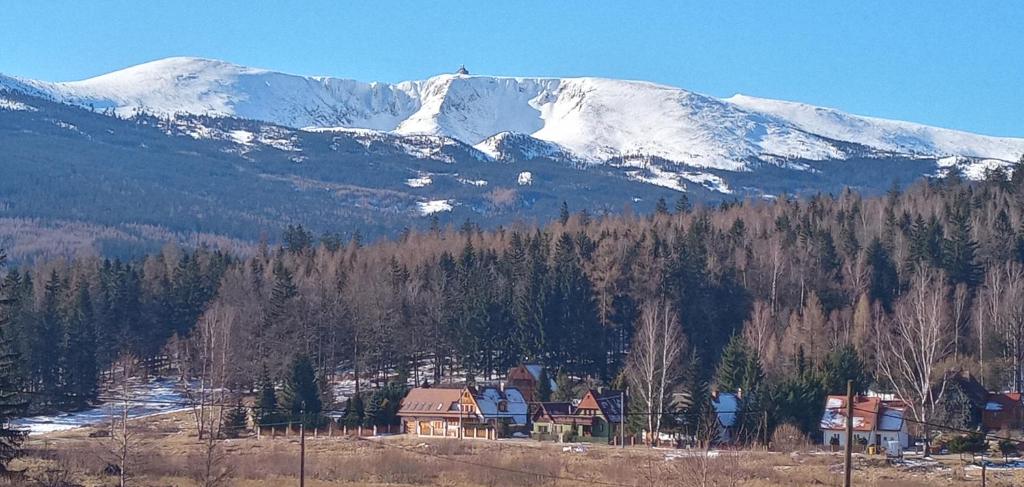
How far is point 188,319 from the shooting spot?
8700cm

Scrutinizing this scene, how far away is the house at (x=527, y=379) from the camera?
71.9 m

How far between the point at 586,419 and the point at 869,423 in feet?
42.1

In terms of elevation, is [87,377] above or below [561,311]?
below

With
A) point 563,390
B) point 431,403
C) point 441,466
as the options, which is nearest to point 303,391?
point 431,403

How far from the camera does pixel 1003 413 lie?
207ft

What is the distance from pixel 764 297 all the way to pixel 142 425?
3768 centimetres

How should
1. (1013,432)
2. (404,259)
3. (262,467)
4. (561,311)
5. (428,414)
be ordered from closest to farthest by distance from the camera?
(262,467)
(1013,432)
(428,414)
(561,311)
(404,259)

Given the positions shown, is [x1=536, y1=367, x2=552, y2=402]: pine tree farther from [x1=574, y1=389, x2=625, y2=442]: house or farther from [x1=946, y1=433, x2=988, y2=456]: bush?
[x1=946, y1=433, x2=988, y2=456]: bush

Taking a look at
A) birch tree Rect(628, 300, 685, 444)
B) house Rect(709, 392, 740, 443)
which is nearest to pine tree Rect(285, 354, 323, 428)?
birch tree Rect(628, 300, 685, 444)

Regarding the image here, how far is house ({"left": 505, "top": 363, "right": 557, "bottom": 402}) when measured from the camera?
236 feet

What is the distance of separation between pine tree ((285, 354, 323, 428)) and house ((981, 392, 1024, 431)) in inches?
1174

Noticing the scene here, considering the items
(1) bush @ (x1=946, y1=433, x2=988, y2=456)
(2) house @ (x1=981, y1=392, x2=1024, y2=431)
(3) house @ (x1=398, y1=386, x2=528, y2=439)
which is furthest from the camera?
(3) house @ (x1=398, y1=386, x2=528, y2=439)

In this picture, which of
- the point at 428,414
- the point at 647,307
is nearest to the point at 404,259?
the point at 647,307

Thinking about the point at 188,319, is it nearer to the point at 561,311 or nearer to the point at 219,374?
the point at 219,374
